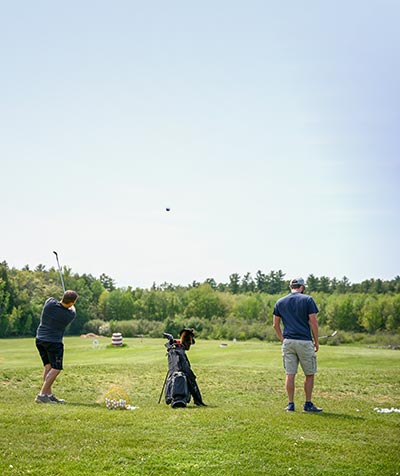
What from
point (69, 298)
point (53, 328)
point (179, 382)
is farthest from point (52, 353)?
point (179, 382)

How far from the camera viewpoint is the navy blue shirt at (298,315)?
386 inches

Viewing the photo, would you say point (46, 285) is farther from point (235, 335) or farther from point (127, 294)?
point (235, 335)

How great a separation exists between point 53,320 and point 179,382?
8.70 ft

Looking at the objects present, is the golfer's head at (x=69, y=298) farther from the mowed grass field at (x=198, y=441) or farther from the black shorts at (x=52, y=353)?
the mowed grass field at (x=198, y=441)

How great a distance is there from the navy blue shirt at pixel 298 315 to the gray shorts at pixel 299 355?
Answer: 99mm

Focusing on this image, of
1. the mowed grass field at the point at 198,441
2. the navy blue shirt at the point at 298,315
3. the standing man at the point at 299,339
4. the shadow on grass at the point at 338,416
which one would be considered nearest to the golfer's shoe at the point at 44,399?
the mowed grass field at the point at 198,441

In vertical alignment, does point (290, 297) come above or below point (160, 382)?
above

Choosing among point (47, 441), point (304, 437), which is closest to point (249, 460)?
point (304, 437)

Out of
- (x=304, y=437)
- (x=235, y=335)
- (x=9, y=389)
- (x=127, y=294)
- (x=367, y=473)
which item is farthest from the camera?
(x=127, y=294)

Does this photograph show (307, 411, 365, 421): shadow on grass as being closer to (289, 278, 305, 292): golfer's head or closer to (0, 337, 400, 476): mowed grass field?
(0, 337, 400, 476): mowed grass field

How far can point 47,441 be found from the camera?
Result: 7098 mm

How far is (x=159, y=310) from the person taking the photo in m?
84.7

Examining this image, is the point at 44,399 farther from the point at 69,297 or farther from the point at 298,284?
the point at 298,284

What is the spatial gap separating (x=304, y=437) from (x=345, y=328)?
7182 cm
